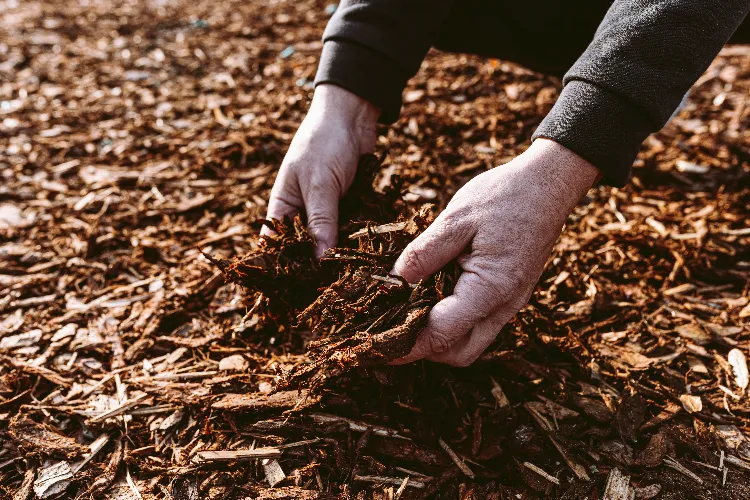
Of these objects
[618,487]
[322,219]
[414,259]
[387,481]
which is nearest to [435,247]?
[414,259]

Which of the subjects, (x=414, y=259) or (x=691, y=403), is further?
(x=691, y=403)

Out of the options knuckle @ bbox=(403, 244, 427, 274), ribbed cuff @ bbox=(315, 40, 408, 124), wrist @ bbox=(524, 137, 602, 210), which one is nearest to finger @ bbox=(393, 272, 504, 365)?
knuckle @ bbox=(403, 244, 427, 274)

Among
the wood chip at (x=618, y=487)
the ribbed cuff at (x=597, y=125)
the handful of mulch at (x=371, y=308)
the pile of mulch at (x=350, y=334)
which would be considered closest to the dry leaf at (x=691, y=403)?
the pile of mulch at (x=350, y=334)

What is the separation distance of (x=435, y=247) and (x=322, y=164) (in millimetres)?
645

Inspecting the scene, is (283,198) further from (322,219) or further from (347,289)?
(347,289)

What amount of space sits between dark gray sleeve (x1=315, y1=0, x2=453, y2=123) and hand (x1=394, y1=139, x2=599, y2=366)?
79 cm

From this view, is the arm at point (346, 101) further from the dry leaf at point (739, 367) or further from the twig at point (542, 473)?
the dry leaf at point (739, 367)

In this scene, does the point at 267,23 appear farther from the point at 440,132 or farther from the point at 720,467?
the point at 720,467

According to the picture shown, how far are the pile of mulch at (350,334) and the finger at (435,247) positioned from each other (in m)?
0.06

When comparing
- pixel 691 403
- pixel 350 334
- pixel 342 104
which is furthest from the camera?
pixel 342 104

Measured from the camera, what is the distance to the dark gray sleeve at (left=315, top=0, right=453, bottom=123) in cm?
215

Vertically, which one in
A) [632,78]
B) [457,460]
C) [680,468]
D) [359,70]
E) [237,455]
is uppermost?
[632,78]

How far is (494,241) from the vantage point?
1559 mm

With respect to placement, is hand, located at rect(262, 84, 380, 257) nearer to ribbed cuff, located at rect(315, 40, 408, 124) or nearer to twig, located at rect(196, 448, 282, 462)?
ribbed cuff, located at rect(315, 40, 408, 124)
